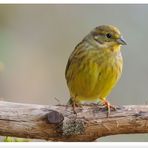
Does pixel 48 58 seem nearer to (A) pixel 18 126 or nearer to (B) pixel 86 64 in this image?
(B) pixel 86 64

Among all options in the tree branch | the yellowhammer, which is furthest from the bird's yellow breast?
the tree branch

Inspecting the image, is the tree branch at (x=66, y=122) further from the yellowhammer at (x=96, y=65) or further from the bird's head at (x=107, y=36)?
the bird's head at (x=107, y=36)

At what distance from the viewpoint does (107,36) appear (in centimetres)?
237

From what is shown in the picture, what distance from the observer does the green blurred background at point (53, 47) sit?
277cm

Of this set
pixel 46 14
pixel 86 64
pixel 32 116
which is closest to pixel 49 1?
pixel 46 14

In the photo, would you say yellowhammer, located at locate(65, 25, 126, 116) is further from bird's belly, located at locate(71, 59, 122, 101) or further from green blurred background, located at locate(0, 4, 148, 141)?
green blurred background, located at locate(0, 4, 148, 141)

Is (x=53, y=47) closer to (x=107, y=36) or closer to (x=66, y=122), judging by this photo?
(x=107, y=36)

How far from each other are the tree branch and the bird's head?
0.30 meters

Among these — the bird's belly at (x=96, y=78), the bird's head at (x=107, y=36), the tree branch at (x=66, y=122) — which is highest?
the bird's head at (x=107, y=36)

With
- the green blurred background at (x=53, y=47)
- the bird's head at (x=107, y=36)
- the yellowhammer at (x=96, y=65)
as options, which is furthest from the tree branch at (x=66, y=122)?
the green blurred background at (x=53, y=47)

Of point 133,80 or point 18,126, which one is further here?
point 133,80

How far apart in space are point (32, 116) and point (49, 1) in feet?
2.60

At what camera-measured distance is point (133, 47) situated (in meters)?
2.82

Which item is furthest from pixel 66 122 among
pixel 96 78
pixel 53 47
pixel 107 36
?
pixel 53 47
